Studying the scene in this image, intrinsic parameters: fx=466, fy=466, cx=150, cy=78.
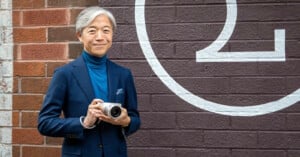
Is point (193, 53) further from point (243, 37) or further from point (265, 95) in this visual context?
point (265, 95)

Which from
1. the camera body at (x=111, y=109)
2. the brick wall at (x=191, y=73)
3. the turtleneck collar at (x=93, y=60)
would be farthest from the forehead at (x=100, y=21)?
the brick wall at (x=191, y=73)

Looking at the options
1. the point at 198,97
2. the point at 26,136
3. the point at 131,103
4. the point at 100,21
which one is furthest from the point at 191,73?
the point at 26,136

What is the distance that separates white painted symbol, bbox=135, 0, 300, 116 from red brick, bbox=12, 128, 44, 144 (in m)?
0.95

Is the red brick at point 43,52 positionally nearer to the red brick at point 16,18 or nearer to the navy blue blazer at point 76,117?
the red brick at point 16,18

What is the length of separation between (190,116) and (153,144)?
0.32 metres

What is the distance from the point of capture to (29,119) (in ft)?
10.8

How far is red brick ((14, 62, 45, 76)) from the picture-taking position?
3.29 m

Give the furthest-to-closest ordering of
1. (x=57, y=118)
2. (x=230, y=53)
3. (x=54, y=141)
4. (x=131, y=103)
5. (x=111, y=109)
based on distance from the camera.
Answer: (x=54, y=141) → (x=230, y=53) → (x=131, y=103) → (x=57, y=118) → (x=111, y=109)

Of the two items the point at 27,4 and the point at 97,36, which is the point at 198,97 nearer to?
the point at 97,36

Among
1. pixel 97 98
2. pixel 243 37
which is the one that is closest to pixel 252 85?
pixel 243 37

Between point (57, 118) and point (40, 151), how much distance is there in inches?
43.6

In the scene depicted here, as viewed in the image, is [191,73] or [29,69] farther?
[29,69]

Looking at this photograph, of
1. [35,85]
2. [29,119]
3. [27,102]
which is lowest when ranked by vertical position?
[29,119]

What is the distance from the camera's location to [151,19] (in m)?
3.19
